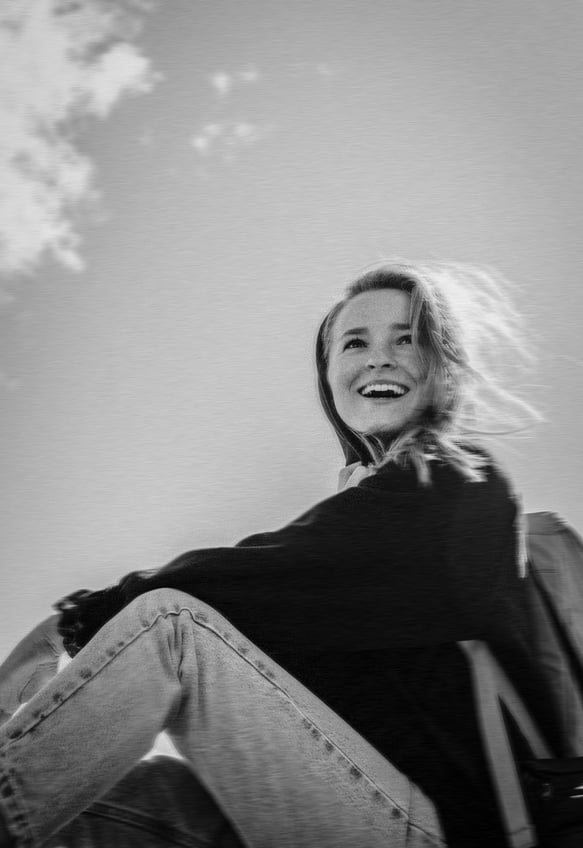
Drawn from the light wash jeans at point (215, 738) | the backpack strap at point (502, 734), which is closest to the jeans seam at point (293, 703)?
the light wash jeans at point (215, 738)

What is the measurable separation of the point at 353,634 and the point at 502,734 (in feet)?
0.77

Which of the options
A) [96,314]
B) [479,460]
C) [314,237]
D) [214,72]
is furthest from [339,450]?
[214,72]

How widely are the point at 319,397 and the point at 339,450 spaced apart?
10 cm

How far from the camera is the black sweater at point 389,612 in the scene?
41.3 inches

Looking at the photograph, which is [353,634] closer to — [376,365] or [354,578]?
[354,578]

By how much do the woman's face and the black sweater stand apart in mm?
208

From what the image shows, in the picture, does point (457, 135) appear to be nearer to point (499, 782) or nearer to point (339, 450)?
point (339, 450)

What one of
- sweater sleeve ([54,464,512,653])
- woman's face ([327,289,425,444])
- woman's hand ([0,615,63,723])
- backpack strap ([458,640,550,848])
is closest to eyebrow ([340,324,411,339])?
woman's face ([327,289,425,444])

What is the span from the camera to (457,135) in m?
1.37

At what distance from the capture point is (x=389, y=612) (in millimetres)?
1071

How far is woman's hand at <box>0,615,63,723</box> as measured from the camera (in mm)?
1105

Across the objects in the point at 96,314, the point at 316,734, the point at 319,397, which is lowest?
the point at 316,734

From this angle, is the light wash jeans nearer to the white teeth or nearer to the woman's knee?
the woman's knee

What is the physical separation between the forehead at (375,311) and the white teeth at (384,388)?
96mm
